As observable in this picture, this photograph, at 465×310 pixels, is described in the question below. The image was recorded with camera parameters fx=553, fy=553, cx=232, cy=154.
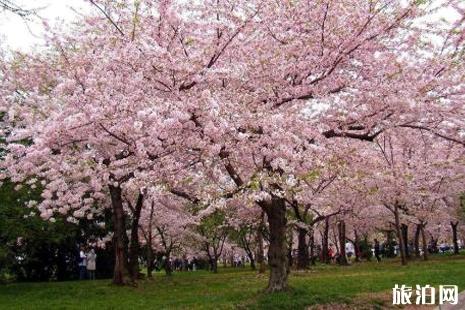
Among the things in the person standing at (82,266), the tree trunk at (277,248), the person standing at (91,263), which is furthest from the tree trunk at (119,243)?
the person standing at (82,266)

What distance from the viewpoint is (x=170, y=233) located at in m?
38.7

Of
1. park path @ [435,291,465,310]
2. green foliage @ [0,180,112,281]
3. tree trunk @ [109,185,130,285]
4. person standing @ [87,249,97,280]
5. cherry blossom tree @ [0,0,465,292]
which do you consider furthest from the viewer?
person standing @ [87,249,97,280]

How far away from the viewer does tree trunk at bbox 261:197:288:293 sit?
45.1 ft

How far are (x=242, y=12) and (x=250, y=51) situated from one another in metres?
0.87

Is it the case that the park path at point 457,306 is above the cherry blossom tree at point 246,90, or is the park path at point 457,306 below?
below

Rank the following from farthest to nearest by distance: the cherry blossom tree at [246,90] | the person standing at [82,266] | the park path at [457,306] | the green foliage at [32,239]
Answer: the person standing at [82,266] → the green foliage at [32,239] → the cherry blossom tree at [246,90] → the park path at [457,306]

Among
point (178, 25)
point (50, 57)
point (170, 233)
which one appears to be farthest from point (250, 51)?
point (170, 233)

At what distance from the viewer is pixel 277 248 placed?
45.2 ft

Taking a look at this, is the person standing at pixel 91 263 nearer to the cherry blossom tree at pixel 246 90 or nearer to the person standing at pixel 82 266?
the person standing at pixel 82 266

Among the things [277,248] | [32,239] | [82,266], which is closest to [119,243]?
[32,239]

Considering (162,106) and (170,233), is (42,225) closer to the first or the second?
(162,106)

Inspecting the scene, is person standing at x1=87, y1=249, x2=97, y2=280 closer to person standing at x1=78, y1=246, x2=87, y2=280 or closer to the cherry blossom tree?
person standing at x1=78, y1=246, x2=87, y2=280

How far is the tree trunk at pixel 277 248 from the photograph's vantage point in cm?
1376

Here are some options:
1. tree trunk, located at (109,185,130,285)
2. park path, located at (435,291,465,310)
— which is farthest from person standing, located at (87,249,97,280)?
park path, located at (435,291,465,310)
